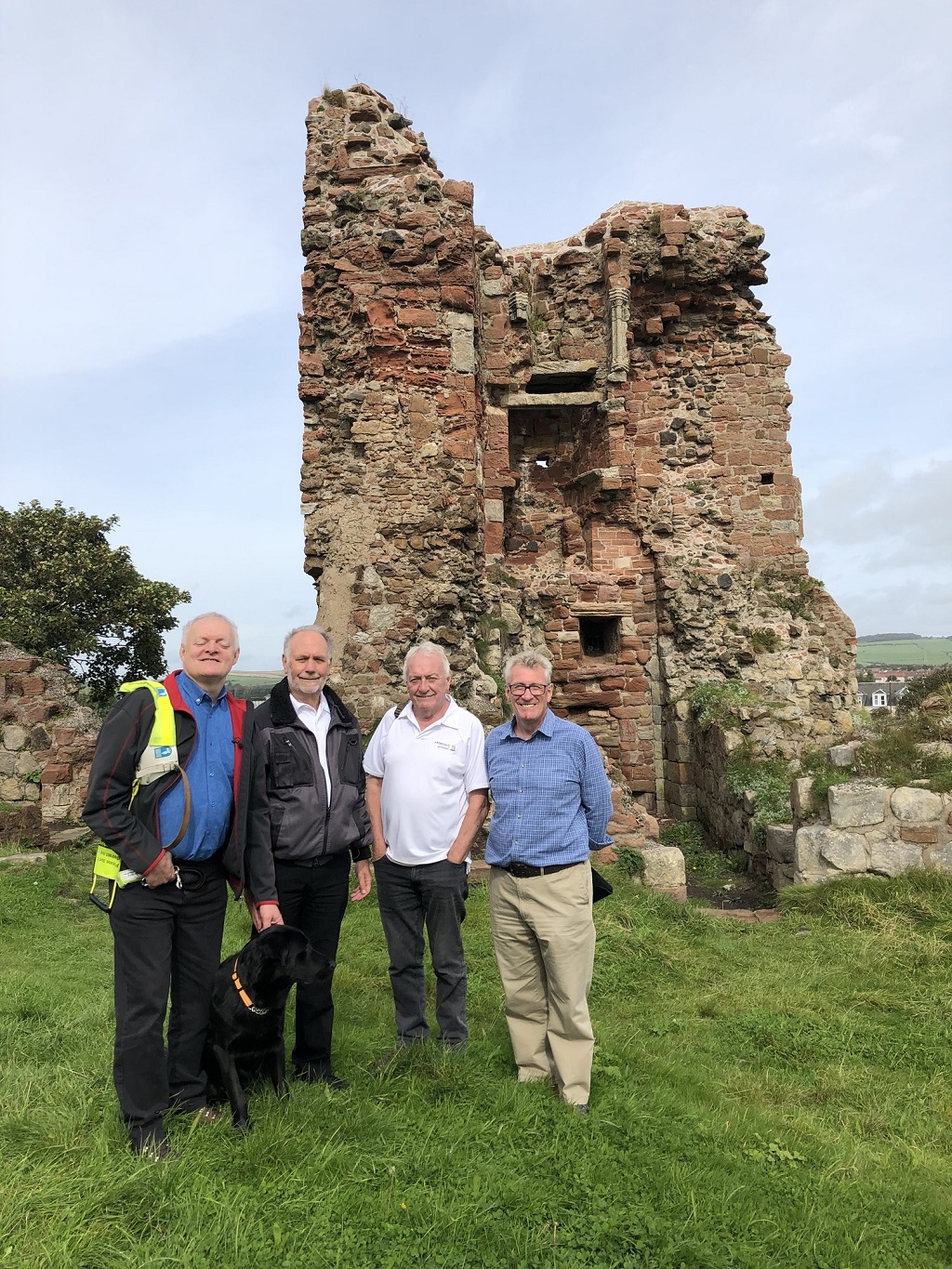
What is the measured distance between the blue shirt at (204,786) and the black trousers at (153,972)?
122 millimetres

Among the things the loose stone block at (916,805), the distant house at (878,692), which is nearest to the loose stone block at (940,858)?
the loose stone block at (916,805)

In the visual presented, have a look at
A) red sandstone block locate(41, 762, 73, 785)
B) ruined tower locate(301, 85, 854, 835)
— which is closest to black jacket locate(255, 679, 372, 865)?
ruined tower locate(301, 85, 854, 835)

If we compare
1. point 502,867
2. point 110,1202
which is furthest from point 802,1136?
point 110,1202

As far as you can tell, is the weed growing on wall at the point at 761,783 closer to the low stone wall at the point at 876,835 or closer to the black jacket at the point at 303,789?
the low stone wall at the point at 876,835

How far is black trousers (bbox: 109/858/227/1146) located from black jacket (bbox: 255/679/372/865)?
1.39 feet

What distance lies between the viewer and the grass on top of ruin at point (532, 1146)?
8.20 feet

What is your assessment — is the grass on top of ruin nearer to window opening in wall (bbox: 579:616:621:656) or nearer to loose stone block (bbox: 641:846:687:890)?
loose stone block (bbox: 641:846:687:890)

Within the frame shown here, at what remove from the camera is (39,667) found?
11727mm

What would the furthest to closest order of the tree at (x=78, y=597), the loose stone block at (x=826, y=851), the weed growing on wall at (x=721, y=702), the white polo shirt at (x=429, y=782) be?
the tree at (x=78, y=597)
the weed growing on wall at (x=721, y=702)
the loose stone block at (x=826, y=851)
the white polo shirt at (x=429, y=782)

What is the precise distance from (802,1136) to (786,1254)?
896mm

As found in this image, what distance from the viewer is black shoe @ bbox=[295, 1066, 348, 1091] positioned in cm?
352

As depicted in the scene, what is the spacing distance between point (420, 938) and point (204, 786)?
4.98 ft

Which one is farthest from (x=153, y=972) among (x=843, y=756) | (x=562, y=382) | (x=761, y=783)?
(x=562, y=382)

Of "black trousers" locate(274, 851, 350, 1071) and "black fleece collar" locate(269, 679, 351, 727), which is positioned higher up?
"black fleece collar" locate(269, 679, 351, 727)
